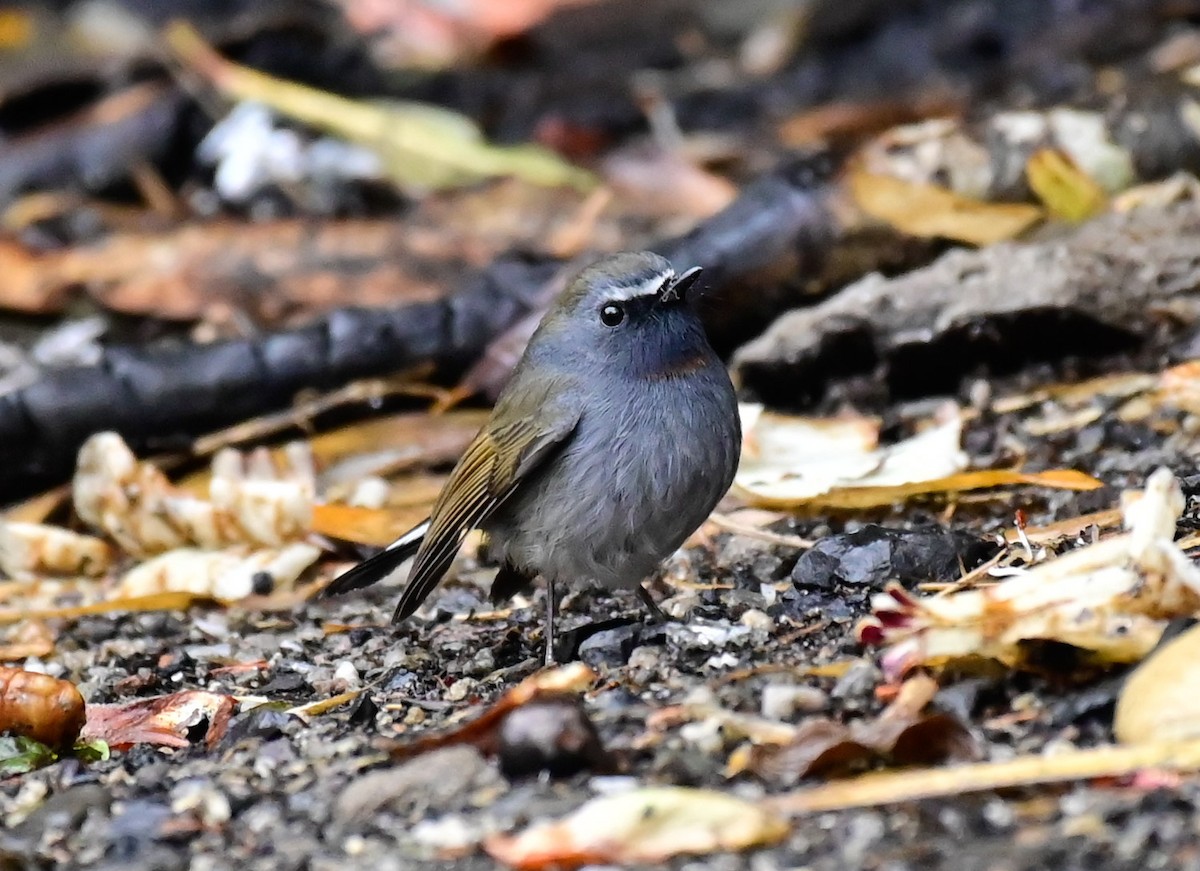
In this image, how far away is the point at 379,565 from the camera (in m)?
5.20

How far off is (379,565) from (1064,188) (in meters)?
3.21

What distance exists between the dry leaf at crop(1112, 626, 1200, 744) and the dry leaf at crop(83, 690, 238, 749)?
2.05 m

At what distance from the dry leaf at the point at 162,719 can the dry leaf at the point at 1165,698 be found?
2050 millimetres

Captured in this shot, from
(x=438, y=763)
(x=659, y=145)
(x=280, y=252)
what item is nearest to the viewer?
(x=438, y=763)

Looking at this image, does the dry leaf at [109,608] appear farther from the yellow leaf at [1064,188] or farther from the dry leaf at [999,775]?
the yellow leaf at [1064,188]

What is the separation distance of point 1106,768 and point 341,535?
3357 millimetres

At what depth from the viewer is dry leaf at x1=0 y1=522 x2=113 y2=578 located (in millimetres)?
6008

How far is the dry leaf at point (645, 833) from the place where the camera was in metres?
2.99

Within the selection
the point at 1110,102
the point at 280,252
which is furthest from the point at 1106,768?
the point at 280,252

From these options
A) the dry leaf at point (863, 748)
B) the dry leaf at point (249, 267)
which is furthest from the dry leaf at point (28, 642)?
the dry leaf at point (863, 748)

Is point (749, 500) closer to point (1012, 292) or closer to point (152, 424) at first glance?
point (1012, 292)

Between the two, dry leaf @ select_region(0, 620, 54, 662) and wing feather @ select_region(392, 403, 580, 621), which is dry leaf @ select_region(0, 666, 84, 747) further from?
dry leaf @ select_region(0, 620, 54, 662)

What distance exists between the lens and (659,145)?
921 cm

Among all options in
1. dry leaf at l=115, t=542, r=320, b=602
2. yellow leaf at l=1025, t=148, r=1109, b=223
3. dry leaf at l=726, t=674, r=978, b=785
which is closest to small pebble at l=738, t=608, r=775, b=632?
dry leaf at l=726, t=674, r=978, b=785
